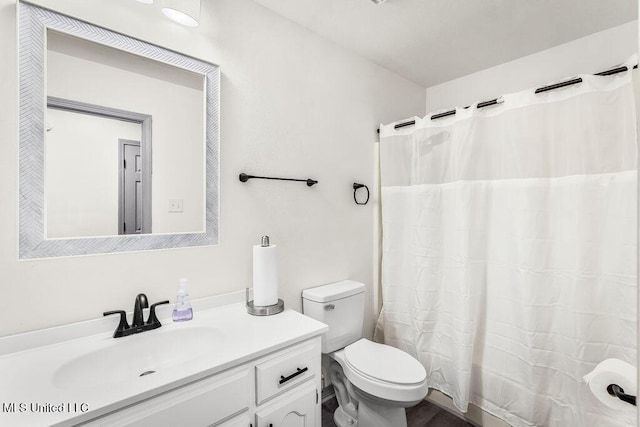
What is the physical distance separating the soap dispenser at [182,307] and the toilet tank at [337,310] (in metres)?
0.68

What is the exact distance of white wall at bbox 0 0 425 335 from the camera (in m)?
1.07

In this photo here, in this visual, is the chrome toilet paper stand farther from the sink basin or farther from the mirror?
the mirror

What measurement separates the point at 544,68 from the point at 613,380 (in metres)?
2.07

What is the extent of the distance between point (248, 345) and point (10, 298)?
0.82m

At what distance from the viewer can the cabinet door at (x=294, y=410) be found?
1.11 meters

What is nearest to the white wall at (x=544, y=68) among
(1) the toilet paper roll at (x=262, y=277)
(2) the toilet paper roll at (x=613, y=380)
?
(2) the toilet paper roll at (x=613, y=380)

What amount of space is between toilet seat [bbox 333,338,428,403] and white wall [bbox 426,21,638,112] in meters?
2.05

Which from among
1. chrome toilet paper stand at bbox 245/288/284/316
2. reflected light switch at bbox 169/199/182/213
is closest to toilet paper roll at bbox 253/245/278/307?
chrome toilet paper stand at bbox 245/288/284/316

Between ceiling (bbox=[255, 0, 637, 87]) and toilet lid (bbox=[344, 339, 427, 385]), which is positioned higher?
ceiling (bbox=[255, 0, 637, 87])

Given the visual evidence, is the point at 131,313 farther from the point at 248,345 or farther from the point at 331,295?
the point at 331,295

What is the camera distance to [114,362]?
3.59 feet

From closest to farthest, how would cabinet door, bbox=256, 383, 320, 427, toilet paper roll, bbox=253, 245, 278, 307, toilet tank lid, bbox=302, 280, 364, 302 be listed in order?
cabinet door, bbox=256, 383, 320, 427 → toilet paper roll, bbox=253, 245, 278, 307 → toilet tank lid, bbox=302, 280, 364, 302

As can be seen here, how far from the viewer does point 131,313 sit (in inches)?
49.5

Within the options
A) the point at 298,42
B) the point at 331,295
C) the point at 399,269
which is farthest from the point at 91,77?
the point at 399,269
